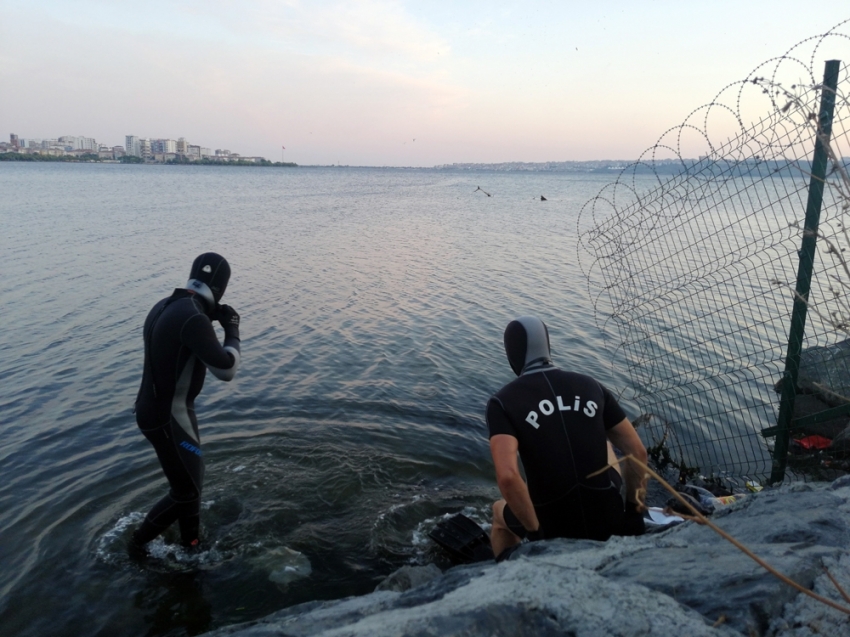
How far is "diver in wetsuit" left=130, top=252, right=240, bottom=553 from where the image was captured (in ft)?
13.8

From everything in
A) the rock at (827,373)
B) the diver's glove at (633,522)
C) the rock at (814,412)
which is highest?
the rock at (827,373)

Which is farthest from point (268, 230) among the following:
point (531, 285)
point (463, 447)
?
point (463, 447)

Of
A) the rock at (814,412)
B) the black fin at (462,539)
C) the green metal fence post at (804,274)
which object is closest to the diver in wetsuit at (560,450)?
the black fin at (462,539)

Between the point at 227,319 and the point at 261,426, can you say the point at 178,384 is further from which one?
the point at 261,426

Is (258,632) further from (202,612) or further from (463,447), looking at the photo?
(463,447)

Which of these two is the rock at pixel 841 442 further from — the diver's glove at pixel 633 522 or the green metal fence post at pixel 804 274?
the diver's glove at pixel 633 522

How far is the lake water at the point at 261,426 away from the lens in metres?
4.47

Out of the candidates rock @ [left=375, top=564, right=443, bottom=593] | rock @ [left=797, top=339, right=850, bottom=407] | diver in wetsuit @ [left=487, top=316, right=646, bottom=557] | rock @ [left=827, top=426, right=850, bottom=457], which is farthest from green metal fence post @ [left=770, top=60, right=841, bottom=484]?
rock @ [left=375, top=564, right=443, bottom=593]

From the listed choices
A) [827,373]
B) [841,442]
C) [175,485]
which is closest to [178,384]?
[175,485]

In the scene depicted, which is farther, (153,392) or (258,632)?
(153,392)

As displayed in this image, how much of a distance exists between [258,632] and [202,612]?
85.8 inches

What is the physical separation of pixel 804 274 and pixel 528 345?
7.64 ft

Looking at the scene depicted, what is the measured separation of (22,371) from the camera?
8766mm

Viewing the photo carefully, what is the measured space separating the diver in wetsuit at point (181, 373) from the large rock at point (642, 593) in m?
1.89
